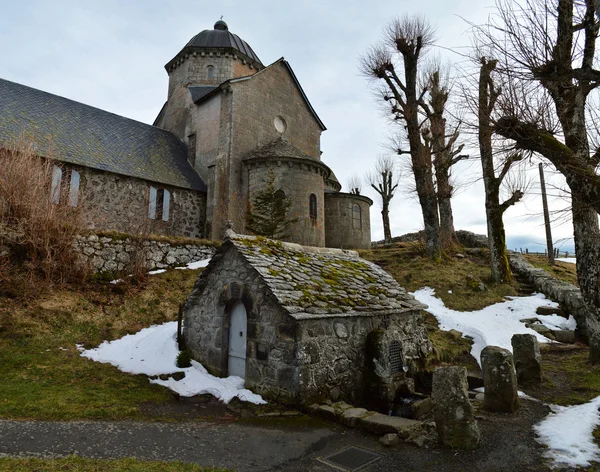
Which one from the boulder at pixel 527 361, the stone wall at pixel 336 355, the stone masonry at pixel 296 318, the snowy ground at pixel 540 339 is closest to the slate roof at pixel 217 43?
the snowy ground at pixel 540 339

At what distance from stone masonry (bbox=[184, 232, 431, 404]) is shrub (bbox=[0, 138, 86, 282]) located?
5.82m

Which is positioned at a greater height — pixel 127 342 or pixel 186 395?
pixel 127 342

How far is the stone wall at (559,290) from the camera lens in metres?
11.0

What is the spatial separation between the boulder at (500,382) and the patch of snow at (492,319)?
389 centimetres

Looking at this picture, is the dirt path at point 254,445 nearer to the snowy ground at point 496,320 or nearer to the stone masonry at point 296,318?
the stone masonry at point 296,318

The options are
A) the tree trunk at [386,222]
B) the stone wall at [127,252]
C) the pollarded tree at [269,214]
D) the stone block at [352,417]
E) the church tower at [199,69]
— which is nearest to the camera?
the stone block at [352,417]

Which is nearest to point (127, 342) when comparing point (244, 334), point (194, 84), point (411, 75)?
point (244, 334)

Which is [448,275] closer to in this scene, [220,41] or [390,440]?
[390,440]

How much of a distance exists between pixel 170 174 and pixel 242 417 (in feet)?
52.5

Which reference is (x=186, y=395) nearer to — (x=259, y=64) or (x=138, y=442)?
(x=138, y=442)

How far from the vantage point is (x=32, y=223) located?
1110cm

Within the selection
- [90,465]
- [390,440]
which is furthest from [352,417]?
[90,465]

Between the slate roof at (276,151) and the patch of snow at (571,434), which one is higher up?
the slate roof at (276,151)

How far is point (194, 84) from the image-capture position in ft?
82.2
